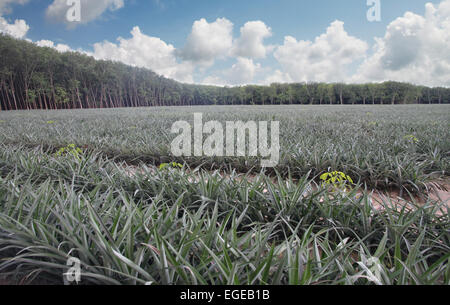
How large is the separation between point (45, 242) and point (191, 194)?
92 centimetres

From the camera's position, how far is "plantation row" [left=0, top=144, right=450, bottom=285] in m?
0.86

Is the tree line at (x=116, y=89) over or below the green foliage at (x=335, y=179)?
over

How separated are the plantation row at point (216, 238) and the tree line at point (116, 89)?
32.5 m

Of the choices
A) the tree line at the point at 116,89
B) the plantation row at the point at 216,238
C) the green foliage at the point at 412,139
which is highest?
the tree line at the point at 116,89

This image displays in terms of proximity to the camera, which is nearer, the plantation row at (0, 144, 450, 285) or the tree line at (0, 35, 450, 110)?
the plantation row at (0, 144, 450, 285)

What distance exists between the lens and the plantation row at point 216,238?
856 millimetres

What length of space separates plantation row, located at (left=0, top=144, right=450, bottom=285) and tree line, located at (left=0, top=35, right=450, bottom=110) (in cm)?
3248

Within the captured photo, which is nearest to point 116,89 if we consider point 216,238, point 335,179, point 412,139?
point 412,139

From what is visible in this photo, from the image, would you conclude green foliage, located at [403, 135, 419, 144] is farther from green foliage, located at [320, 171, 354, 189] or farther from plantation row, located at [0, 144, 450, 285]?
plantation row, located at [0, 144, 450, 285]

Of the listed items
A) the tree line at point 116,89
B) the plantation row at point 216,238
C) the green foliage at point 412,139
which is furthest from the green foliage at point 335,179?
the tree line at point 116,89

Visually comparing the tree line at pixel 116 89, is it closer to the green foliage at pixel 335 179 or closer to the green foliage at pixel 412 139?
the green foliage at pixel 335 179


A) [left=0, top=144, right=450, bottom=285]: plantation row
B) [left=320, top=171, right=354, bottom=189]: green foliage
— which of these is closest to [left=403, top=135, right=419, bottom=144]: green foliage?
[left=320, top=171, right=354, bottom=189]: green foliage

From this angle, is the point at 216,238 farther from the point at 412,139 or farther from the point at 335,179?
the point at 412,139

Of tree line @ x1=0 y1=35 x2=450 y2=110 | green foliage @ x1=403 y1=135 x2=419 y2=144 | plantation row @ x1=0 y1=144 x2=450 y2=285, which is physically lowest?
plantation row @ x1=0 y1=144 x2=450 y2=285
